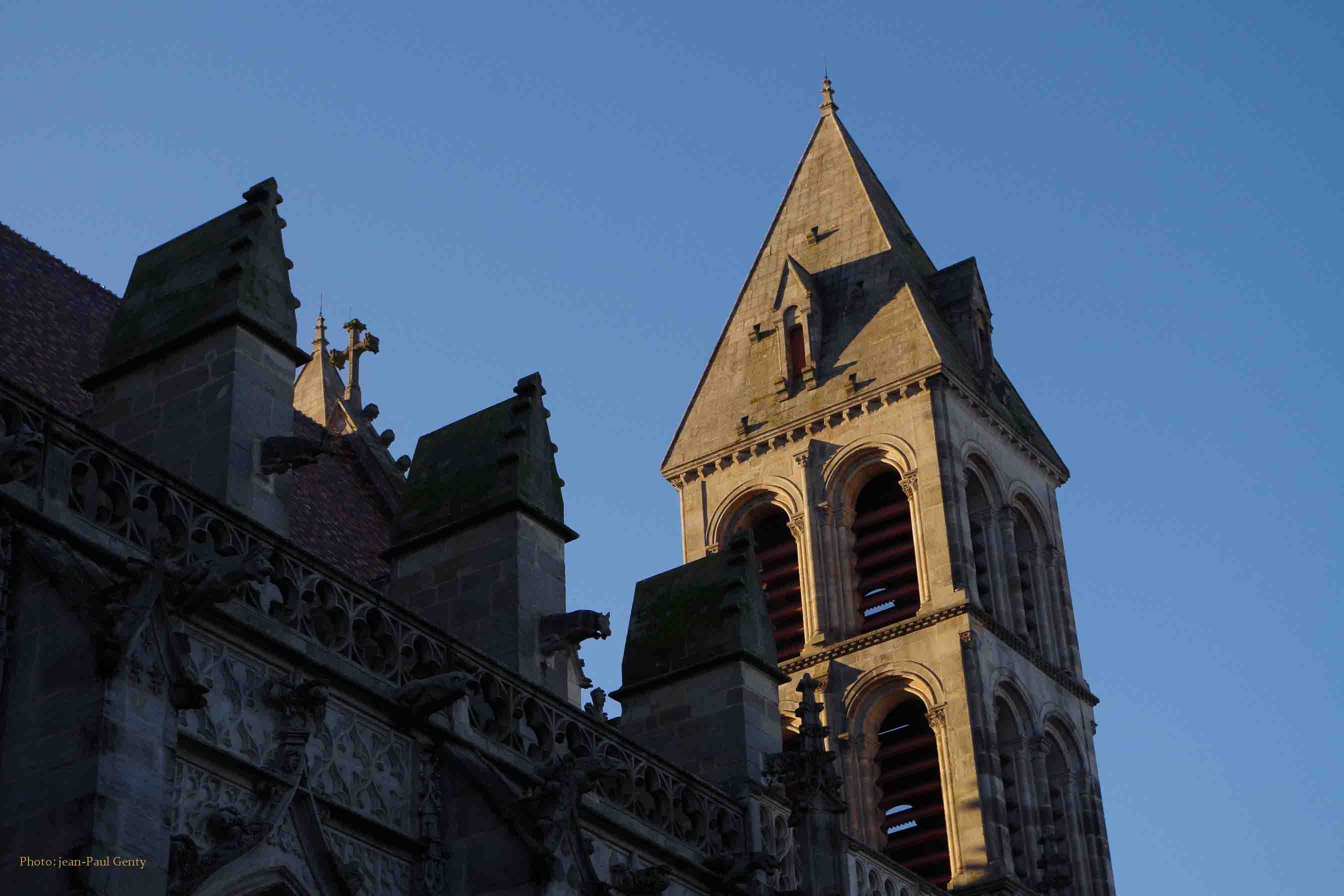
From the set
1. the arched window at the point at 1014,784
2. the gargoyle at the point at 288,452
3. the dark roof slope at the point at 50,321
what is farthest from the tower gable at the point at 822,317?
the gargoyle at the point at 288,452

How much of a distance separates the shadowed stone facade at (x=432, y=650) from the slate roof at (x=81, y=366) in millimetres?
66

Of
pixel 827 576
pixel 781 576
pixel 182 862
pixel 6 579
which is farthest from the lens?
pixel 781 576

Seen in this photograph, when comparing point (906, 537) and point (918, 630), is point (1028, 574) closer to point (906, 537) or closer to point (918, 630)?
point (906, 537)

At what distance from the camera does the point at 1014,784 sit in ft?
92.5

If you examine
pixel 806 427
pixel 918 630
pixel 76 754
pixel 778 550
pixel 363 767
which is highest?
pixel 806 427

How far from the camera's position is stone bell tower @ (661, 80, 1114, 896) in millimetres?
27922

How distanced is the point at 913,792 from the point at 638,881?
12606 millimetres

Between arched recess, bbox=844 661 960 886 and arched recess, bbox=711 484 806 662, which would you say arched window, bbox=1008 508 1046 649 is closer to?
arched recess, bbox=844 661 960 886

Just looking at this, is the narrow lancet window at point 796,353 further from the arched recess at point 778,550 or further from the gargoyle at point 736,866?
the gargoyle at point 736,866

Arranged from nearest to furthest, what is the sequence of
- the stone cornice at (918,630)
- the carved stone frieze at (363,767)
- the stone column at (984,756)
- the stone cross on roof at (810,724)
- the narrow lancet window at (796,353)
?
the carved stone frieze at (363,767)
the stone cross on roof at (810,724)
the stone column at (984,756)
the stone cornice at (918,630)
the narrow lancet window at (796,353)

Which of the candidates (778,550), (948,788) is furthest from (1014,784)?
(778,550)

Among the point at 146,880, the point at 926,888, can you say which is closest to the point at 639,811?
the point at 146,880

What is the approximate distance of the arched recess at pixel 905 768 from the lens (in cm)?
2758

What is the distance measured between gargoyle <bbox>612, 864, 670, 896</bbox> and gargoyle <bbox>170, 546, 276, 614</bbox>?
4.25 meters
